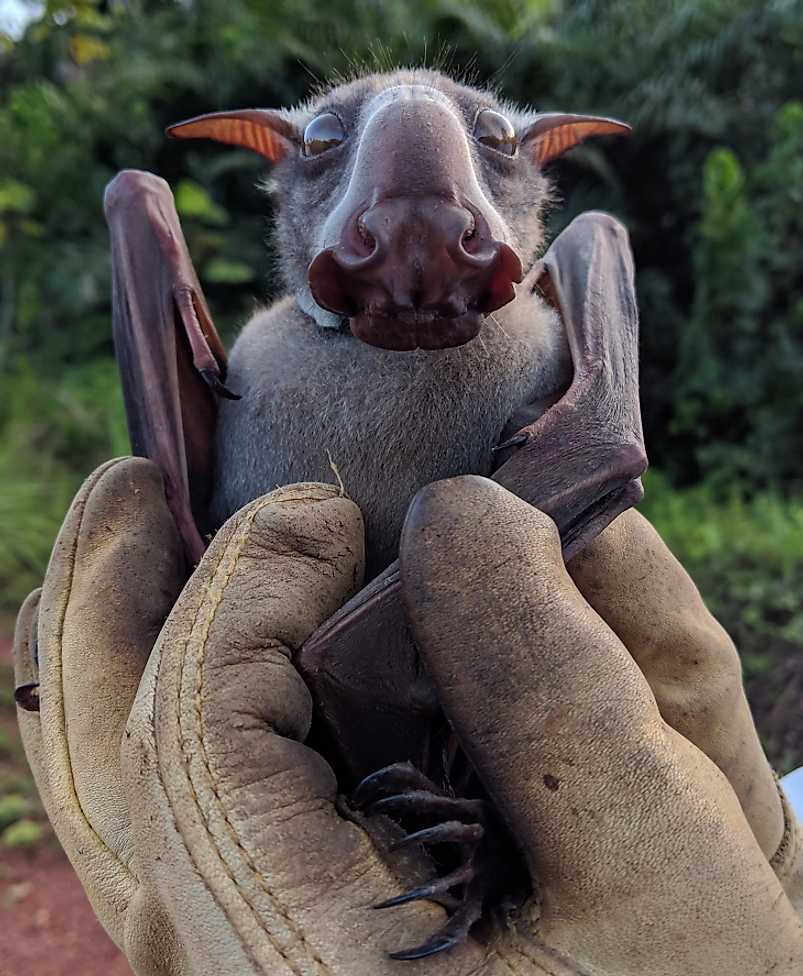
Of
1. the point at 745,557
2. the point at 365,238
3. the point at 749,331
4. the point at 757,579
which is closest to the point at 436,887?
the point at 365,238

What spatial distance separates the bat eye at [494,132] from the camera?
96cm

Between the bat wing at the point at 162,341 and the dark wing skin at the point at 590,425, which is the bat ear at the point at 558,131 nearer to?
the dark wing skin at the point at 590,425

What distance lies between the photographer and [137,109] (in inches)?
152

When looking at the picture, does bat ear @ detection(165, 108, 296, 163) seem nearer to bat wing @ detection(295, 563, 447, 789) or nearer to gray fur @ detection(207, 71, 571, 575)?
gray fur @ detection(207, 71, 571, 575)

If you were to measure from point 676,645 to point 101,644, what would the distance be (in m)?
0.74

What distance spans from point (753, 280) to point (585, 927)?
3.38 m

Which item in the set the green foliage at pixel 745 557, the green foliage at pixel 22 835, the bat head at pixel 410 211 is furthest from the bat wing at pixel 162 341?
the green foliage at pixel 745 557

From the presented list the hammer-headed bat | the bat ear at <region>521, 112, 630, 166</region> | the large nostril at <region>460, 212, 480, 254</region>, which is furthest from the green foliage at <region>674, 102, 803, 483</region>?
the large nostril at <region>460, 212, 480, 254</region>

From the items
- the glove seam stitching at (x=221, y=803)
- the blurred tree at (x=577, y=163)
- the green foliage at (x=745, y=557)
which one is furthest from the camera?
the blurred tree at (x=577, y=163)

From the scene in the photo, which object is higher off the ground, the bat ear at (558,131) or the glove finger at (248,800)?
the bat ear at (558,131)

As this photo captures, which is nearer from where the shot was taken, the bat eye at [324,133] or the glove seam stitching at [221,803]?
the glove seam stitching at [221,803]

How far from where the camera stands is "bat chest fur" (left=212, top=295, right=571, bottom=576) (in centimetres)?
95

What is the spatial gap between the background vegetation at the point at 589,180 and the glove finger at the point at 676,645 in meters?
2.07

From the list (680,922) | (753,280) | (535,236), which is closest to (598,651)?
(680,922)
